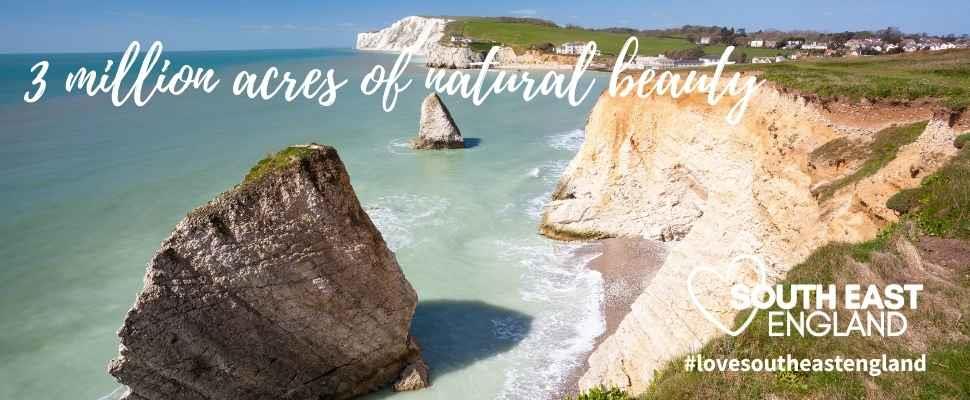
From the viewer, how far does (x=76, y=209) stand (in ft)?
97.8

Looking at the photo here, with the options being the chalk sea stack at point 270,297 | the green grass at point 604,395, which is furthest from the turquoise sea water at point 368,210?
the green grass at point 604,395

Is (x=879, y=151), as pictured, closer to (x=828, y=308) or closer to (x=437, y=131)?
(x=828, y=308)

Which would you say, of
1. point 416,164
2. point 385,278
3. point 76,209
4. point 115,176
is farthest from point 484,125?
point 385,278

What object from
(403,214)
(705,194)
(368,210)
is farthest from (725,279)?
(368,210)

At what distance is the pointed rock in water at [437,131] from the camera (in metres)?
44.5

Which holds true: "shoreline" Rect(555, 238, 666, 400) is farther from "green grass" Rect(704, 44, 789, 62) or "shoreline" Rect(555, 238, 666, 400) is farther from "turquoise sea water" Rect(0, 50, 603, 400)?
"green grass" Rect(704, 44, 789, 62)

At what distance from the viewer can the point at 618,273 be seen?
67.5 ft

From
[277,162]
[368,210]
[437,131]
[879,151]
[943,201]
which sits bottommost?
[368,210]

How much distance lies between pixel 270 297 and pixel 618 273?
1284 centimetres

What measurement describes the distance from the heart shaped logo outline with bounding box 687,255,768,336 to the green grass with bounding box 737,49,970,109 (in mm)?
8131

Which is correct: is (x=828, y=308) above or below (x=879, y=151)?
below

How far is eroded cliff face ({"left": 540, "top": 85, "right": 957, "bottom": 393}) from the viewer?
476 inches

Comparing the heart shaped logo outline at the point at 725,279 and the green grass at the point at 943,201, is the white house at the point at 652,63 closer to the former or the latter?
the green grass at the point at 943,201

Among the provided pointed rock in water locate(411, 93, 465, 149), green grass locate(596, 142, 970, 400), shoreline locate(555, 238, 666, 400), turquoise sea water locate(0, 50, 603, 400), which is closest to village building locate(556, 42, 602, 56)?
turquoise sea water locate(0, 50, 603, 400)
